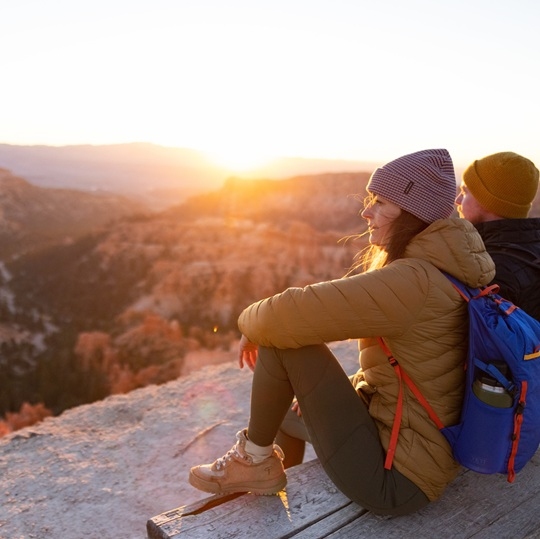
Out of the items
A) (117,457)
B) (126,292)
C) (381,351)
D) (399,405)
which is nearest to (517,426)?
(399,405)

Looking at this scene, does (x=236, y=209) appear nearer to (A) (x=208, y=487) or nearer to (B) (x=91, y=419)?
(B) (x=91, y=419)

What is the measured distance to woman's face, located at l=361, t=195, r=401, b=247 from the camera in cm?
183

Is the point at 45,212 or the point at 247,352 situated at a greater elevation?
the point at 247,352

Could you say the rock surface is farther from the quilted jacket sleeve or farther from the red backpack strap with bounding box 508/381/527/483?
the red backpack strap with bounding box 508/381/527/483

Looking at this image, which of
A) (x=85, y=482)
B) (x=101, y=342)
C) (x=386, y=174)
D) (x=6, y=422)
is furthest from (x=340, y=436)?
(x=101, y=342)

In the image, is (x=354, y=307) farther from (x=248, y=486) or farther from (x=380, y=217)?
(x=248, y=486)

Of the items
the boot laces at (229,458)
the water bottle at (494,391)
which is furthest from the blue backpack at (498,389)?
the boot laces at (229,458)

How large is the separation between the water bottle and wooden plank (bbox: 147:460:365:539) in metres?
0.65

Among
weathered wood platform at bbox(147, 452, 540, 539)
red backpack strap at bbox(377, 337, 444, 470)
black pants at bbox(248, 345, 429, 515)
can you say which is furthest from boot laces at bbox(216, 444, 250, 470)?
red backpack strap at bbox(377, 337, 444, 470)

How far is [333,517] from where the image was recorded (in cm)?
180

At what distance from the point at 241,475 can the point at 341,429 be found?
430 mm

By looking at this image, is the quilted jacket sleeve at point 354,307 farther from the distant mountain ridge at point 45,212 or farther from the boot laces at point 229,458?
the distant mountain ridge at point 45,212

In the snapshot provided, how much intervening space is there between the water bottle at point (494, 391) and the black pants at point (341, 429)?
0.40 meters

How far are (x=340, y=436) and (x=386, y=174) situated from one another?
0.93 metres
